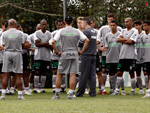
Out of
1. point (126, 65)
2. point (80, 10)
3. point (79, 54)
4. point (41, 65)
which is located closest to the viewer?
point (79, 54)

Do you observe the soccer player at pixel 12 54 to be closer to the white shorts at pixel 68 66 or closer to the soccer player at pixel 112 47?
the white shorts at pixel 68 66

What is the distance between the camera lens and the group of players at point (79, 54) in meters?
12.8

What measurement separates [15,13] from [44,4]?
5.63 ft

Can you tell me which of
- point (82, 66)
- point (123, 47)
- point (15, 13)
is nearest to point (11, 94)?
point (82, 66)

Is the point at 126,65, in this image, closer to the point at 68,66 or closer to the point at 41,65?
the point at 68,66

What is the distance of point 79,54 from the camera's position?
514 inches

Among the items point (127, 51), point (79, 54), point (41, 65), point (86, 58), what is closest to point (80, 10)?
point (41, 65)

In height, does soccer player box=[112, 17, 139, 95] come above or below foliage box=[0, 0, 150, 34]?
below

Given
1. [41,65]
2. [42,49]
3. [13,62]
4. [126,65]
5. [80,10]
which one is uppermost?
[80,10]

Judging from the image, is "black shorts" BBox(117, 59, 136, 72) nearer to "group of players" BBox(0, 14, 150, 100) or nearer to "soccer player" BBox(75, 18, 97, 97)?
"group of players" BBox(0, 14, 150, 100)

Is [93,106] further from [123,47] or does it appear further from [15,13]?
[15,13]

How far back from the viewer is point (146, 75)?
15.8m

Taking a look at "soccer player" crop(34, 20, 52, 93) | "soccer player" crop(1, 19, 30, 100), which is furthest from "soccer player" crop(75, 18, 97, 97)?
"soccer player" crop(34, 20, 52, 93)

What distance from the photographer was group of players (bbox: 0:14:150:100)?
41.9 ft
